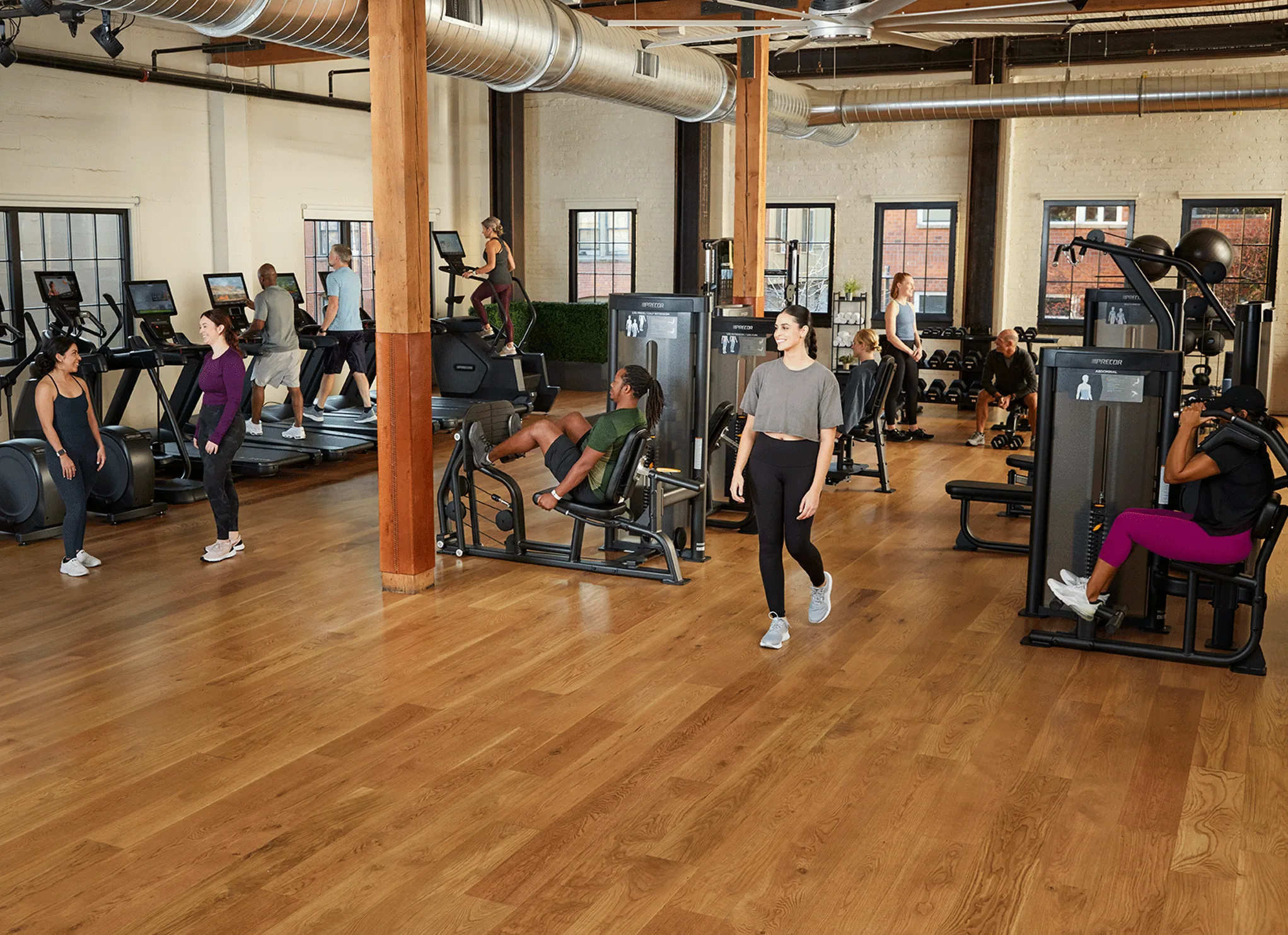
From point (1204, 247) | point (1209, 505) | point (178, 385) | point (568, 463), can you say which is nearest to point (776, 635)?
point (568, 463)

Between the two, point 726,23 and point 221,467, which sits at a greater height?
point 726,23

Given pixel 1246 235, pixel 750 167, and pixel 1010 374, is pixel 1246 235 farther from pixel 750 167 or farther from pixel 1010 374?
pixel 750 167

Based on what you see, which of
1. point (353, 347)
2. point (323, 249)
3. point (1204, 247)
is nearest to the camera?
point (1204, 247)

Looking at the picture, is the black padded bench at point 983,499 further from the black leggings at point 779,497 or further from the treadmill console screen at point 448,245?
the treadmill console screen at point 448,245

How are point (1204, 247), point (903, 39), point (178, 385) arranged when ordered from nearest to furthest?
point (903, 39)
point (1204, 247)
point (178, 385)

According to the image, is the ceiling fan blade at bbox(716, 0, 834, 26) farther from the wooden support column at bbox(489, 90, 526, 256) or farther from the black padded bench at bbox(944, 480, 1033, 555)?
the wooden support column at bbox(489, 90, 526, 256)

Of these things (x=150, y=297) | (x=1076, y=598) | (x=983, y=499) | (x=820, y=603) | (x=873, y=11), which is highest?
(x=873, y=11)

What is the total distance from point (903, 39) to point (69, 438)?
5570 mm

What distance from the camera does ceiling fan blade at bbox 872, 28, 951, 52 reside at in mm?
7278

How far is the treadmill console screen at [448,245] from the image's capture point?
12.8 meters

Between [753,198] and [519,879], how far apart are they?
672 cm

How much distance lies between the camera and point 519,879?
3.36m

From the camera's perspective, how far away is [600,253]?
15.5m

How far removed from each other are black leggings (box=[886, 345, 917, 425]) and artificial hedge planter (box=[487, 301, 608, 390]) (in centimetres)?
410
